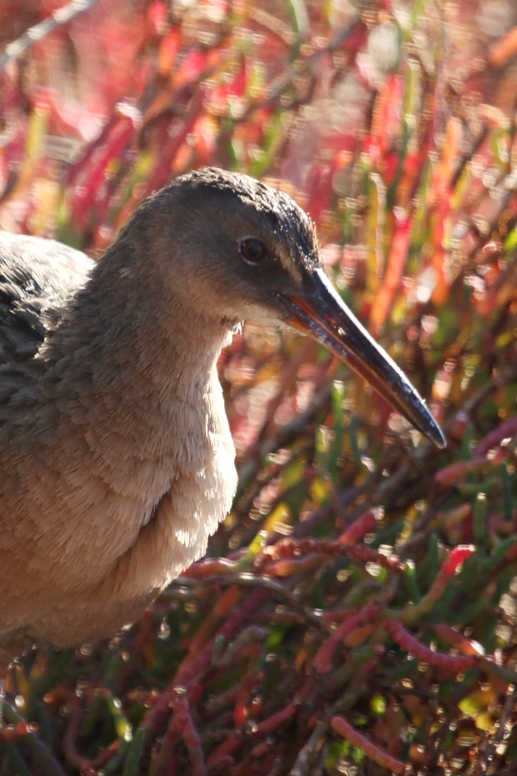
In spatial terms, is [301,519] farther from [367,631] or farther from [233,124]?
[233,124]

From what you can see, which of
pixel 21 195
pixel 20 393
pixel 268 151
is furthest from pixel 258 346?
pixel 20 393

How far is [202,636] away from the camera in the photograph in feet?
10.4

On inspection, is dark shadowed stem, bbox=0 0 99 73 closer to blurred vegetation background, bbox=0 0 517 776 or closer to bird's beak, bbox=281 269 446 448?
blurred vegetation background, bbox=0 0 517 776

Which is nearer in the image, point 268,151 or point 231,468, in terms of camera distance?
point 231,468

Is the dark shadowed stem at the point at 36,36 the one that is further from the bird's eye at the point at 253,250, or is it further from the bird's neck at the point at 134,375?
the bird's eye at the point at 253,250

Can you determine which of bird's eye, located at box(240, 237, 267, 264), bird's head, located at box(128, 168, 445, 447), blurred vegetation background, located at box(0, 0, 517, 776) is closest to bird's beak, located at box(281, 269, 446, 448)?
bird's head, located at box(128, 168, 445, 447)

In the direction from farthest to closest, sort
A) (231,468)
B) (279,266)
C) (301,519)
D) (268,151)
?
(268,151), (301,519), (231,468), (279,266)

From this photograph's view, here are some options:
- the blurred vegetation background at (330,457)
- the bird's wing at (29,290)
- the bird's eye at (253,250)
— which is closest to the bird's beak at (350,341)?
the bird's eye at (253,250)

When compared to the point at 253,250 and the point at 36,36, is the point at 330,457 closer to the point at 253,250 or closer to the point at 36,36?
the point at 253,250

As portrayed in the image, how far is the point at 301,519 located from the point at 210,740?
2.71 ft

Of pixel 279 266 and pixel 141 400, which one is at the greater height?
pixel 279 266

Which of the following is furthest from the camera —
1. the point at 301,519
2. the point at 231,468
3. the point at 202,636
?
the point at 301,519

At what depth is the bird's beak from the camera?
2.79m

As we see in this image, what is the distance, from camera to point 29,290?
3.05 meters
